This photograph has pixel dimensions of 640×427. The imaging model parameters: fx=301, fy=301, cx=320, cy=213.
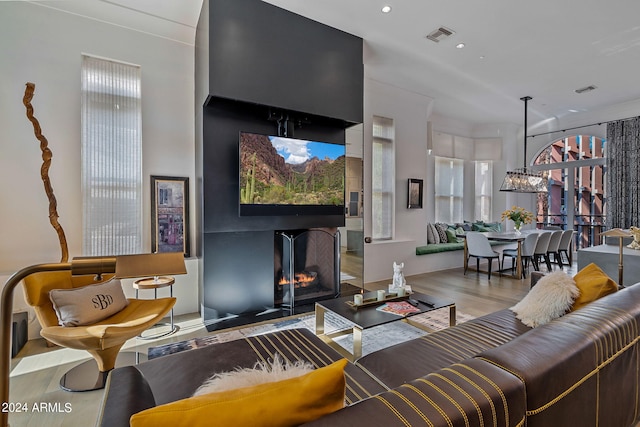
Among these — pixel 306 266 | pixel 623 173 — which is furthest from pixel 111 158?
pixel 623 173

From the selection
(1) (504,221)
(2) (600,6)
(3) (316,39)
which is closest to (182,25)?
(3) (316,39)

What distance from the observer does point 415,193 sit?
595cm

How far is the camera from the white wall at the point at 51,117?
3068 mm

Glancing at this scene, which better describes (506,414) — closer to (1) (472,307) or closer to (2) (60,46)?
(1) (472,307)

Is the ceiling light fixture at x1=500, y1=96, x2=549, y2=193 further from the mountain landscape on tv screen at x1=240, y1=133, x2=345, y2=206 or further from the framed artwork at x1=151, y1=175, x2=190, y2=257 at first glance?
the framed artwork at x1=151, y1=175, x2=190, y2=257

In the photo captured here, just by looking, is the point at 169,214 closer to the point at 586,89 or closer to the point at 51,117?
the point at 51,117

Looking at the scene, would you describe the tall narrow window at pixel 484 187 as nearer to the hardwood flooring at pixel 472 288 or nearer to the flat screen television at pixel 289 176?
the hardwood flooring at pixel 472 288

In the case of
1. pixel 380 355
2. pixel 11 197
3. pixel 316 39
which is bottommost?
pixel 380 355

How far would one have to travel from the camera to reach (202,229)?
3.43m

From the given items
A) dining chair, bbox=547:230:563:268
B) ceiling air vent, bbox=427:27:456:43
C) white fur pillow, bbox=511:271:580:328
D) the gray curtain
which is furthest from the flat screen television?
the gray curtain

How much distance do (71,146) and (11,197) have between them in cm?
75

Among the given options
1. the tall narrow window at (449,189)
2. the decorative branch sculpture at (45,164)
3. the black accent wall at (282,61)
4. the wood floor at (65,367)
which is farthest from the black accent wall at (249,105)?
the tall narrow window at (449,189)

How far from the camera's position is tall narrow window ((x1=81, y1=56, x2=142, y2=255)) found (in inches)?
131

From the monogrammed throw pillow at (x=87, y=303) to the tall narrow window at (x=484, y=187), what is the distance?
820 cm
